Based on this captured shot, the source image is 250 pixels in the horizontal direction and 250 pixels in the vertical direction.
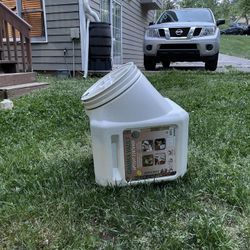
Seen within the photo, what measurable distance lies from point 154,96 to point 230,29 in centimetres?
4328

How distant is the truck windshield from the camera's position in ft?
25.7

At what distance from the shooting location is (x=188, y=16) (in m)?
8.02

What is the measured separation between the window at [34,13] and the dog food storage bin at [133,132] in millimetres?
5728

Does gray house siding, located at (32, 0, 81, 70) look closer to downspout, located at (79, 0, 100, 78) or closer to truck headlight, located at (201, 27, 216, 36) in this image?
downspout, located at (79, 0, 100, 78)

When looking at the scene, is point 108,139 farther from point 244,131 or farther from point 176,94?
point 176,94

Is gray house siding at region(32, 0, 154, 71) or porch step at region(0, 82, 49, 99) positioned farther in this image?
gray house siding at region(32, 0, 154, 71)

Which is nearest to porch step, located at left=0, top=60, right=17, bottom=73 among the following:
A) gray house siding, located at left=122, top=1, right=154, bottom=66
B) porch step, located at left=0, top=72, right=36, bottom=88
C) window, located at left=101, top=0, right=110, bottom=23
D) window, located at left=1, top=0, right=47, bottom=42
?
porch step, located at left=0, top=72, right=36, bottom=88

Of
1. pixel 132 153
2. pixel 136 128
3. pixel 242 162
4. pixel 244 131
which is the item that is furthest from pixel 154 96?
pixel 244 131

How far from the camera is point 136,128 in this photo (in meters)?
1.64

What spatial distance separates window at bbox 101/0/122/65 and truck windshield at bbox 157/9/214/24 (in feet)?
4.69

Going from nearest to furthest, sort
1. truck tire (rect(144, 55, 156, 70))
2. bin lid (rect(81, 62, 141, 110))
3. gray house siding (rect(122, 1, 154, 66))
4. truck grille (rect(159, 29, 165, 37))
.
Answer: bin lid (rect(81, 62, 141, 110))
truck grille (rect(159, 29, 165, 37))
truck tire (rect(144, 55, 156, 70))
gray house siding (rect(122, 1, 154, 66))

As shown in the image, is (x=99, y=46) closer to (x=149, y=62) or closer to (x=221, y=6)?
(x=149, y=62)

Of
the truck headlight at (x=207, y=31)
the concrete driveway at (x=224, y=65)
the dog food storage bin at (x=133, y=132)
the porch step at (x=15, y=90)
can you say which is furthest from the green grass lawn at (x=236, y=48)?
the dog food storage bin at (x=133, y=132)

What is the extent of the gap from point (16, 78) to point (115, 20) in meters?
5.52
